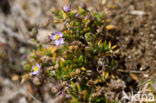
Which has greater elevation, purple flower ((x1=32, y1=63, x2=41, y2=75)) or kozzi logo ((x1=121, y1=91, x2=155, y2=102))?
purple flower ((x1=32, y1=63, x2=41, y2=75))

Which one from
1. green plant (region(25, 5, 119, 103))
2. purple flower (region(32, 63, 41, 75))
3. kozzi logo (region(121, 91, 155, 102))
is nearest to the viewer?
kozzi logo (region(121, 91, 155, 102))

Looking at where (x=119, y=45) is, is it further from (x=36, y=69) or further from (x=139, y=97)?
(x=36, y=69)

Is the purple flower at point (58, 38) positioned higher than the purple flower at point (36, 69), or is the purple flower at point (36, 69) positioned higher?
the purple flower at point (58, 38)

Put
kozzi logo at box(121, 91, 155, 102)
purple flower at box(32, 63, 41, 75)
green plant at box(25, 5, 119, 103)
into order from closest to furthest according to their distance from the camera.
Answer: kozzi logo at box(121, 91, 155, 102) → green plant at box(25, 5, 119, 103) → purple flower at box(32, 63, 41, 75)

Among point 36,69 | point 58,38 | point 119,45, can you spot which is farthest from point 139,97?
point 36,69

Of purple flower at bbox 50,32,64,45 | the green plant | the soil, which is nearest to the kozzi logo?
the soil

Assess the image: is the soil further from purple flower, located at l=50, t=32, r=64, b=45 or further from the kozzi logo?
purple flower, located at l=50, t=32, r=64, b=45

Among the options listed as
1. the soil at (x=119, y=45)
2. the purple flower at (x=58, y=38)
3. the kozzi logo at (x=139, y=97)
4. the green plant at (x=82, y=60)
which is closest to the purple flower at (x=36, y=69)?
the green plant at (x=82, y=60)

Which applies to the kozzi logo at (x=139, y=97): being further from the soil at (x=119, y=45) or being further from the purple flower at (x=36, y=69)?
the purple flower at (x=36, y=69)

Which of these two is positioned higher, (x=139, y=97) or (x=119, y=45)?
(x=119, y=45)

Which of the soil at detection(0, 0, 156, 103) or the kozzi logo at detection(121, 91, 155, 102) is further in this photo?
the soil at detection(0, 0, 156, 103)
